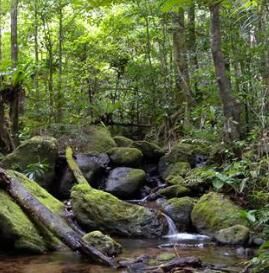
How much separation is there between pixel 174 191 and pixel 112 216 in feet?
5.99

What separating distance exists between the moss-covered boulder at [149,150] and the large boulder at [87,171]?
39.4 inches

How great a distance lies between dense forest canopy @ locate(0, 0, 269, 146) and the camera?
11.2m

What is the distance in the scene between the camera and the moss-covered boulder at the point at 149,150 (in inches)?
421

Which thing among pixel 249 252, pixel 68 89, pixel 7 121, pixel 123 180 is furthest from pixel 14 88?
pixel 249 252

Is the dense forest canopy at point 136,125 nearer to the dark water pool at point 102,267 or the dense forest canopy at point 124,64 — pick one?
the dense forest canopy at point 124,64

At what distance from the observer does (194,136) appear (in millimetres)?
9445

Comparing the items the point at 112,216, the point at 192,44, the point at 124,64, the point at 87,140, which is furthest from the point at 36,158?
the point at 192,44

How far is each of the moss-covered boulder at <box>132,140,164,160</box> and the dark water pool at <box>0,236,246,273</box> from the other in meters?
4.38


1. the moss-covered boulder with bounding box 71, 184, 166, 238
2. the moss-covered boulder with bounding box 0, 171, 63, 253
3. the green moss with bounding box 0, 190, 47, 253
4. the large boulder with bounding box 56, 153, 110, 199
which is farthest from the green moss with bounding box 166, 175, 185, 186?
the green moss with bounding box 0, 190, 47, 253

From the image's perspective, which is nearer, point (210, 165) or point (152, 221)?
point (152, 221)

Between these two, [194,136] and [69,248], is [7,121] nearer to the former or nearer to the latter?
[194,136]

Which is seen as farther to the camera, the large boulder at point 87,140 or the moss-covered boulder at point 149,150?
the moss-covered boulder at point 149,150

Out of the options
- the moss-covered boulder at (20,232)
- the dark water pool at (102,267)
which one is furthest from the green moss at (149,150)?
the moss-covered boulder at (20,232)

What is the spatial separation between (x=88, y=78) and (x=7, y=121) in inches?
181
